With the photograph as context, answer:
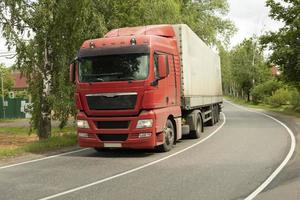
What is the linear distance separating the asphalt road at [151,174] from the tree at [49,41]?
3577 mm

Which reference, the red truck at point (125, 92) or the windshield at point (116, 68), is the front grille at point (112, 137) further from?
the windshield at point (116, 68)

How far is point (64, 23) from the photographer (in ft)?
59.1

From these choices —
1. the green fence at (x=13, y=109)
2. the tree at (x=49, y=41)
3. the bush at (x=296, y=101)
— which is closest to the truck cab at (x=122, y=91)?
the tree at (x=49, y=41)

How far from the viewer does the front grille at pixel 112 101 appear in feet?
44.2

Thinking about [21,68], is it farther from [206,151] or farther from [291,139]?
[291,139]

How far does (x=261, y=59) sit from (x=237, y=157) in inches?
2721

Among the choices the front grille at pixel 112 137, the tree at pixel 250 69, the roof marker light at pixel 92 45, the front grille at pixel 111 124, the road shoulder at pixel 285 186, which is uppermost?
the tree at pixel 250 69

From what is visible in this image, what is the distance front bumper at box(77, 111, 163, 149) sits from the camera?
534 inches

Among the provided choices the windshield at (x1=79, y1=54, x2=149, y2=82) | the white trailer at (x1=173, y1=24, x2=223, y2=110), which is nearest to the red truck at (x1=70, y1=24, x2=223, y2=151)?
the windshield at (x1=79, y1=54, x2=149, y2=82)

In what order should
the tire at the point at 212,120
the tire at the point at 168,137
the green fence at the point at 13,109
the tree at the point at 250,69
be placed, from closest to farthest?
the tire at the point at 168,137
the tire at the point at 212,120
the green fence at the point at 13,109
the tree at the point at 250,69

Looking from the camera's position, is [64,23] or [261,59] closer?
[64,23]

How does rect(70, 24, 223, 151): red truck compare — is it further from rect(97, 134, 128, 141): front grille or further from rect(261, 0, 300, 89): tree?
rect(261, 0, 300, 89): tree

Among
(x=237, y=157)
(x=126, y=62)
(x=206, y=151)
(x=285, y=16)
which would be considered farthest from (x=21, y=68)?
(x=285, y=16)

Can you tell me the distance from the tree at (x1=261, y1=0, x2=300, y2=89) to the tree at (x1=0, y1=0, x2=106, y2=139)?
20.4 metres
